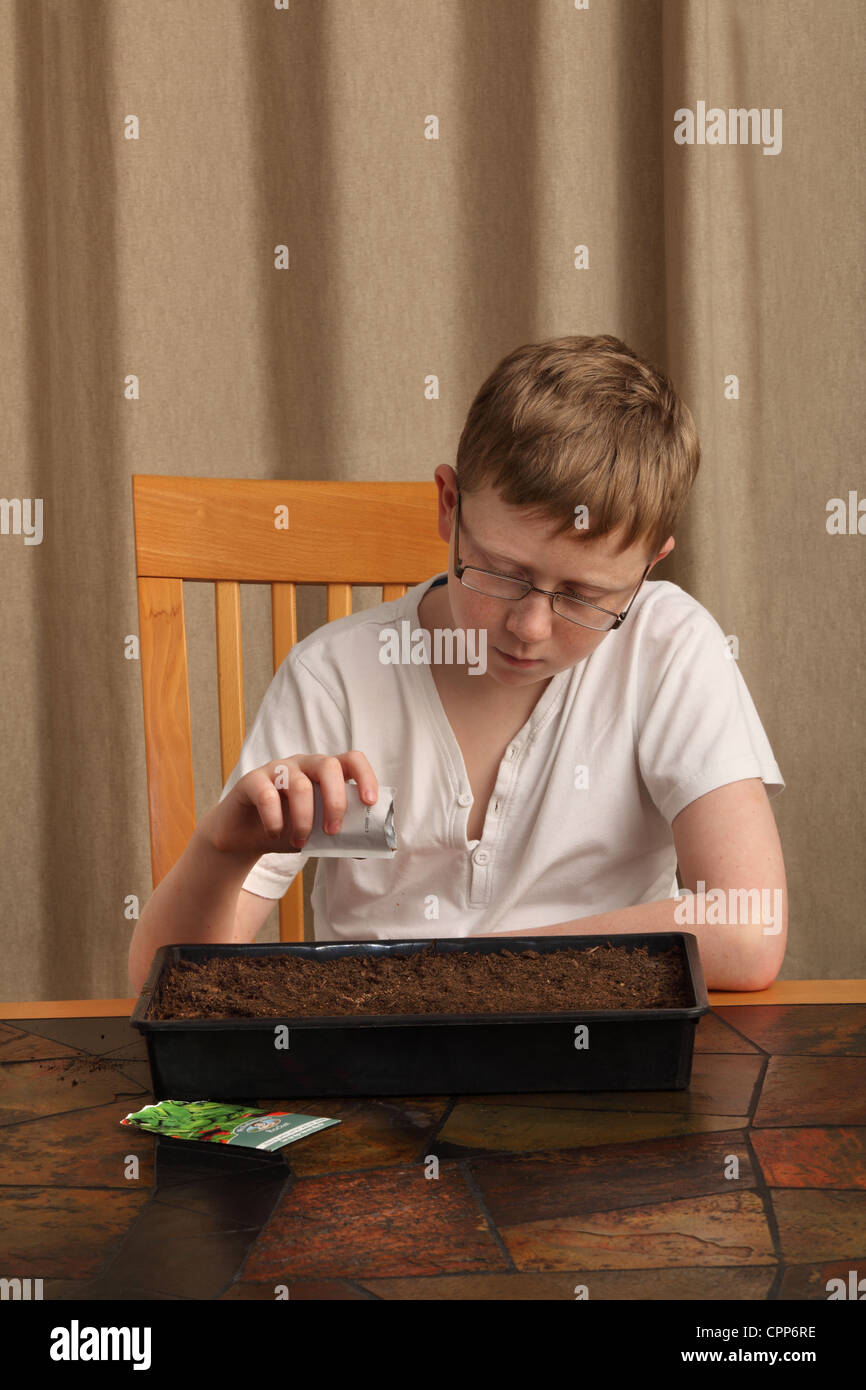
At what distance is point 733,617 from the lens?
191 cm

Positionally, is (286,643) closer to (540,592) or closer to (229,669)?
(229,669)

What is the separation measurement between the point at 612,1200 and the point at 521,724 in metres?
0.66

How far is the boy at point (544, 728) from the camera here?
1.03 meters

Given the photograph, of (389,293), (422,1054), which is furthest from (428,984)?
(389,293)

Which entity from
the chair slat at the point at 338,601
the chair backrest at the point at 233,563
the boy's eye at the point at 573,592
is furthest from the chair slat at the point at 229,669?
the boy's eye at the point at 573,592

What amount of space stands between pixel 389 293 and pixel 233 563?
2.73 ft

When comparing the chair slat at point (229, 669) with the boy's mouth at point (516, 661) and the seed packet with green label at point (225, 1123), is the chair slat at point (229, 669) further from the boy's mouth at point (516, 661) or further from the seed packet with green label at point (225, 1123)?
the seed packet with green label at point (225, 1123)

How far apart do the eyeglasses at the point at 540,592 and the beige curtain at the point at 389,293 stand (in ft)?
2.84


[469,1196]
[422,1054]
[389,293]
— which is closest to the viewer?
[469,1196]

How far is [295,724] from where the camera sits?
4.06 ft

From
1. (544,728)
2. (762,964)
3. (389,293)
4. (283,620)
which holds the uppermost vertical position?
(389,293)
